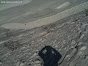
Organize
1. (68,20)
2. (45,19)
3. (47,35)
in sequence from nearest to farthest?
1. (47,35)
2. (68,20)
3. (45,19)

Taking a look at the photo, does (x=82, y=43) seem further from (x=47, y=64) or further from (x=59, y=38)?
(x=47, y=64)

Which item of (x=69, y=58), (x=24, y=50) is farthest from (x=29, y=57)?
(x=69, y=58)

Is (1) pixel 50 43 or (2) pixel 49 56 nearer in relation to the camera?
(2) pixel 49 56

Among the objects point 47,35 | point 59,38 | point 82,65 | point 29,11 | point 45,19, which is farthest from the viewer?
point 29,11

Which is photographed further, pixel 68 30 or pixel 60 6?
pixel 60 6

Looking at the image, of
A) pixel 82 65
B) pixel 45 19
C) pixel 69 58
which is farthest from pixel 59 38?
pixel 45 19

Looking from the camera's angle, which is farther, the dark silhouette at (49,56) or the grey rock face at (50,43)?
the grey rock face at (50,43)

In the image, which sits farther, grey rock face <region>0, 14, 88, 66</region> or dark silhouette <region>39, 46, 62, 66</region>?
grey rock face <region>0, 14, 88, 66</region>
